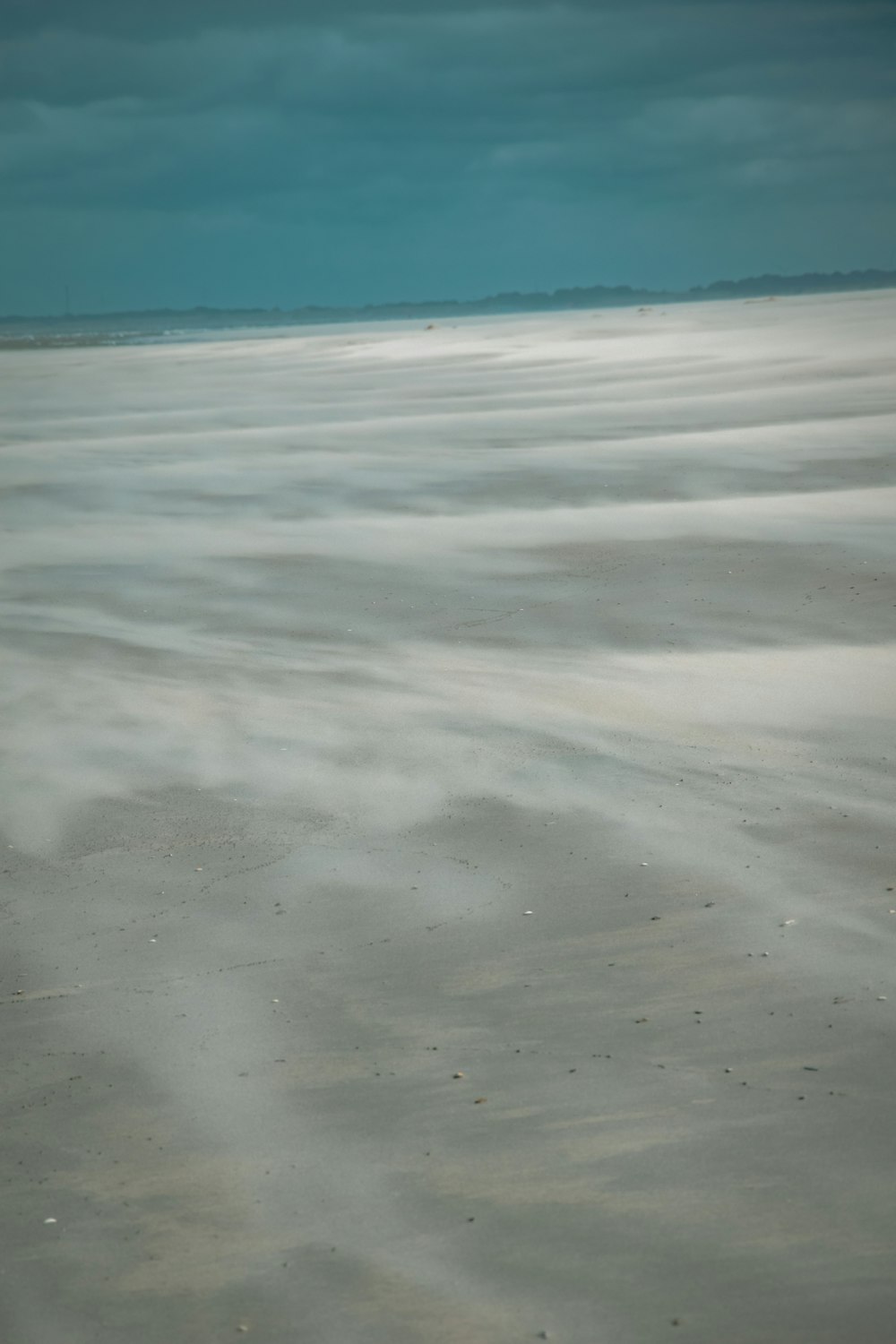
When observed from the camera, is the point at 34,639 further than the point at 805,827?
Yes

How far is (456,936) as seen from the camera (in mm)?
4801

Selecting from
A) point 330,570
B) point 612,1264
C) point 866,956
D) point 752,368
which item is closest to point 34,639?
point 330,570

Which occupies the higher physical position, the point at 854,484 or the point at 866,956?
the point at 854,484

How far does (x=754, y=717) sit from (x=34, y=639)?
452 centimetres

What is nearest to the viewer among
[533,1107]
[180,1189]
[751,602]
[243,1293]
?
[243,1293]

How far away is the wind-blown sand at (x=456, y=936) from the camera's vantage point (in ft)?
10.5

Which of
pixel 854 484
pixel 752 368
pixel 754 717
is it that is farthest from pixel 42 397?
pixel 754 717

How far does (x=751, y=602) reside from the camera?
9188mm

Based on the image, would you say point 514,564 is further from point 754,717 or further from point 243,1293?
point 243,1293

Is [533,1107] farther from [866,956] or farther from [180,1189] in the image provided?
[866,956]

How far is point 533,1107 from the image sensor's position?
377cm

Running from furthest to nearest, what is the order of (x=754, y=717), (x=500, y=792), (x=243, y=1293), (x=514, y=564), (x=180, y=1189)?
(x=514, y=564) → (x=754, y=717) → (x=500, y=792) → (x=180, y=1189) → (x=243, y=1293)

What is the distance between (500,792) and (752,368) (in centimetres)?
2201

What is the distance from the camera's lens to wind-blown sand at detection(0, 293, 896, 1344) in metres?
3.21
